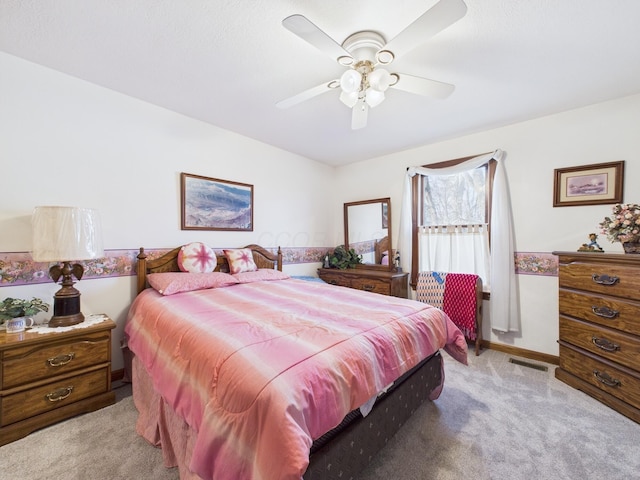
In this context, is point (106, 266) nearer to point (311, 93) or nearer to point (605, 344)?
point (311, 93)

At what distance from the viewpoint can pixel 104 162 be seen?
229 cm

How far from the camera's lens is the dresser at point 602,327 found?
185cm

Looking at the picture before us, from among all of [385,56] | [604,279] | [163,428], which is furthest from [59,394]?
[604,279]

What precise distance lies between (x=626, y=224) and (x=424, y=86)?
1.88 m

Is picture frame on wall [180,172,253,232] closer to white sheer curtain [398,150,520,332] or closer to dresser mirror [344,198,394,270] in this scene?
dresser mirror [344,198,394,270]

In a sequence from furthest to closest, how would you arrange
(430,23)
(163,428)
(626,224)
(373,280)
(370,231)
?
(370,231)
(373,280)
(626,224)
(163,428)
(430,23)

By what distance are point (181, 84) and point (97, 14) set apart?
0.69 meters

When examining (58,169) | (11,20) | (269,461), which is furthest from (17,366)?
(11,20)

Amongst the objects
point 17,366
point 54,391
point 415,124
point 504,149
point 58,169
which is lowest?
point 54,391

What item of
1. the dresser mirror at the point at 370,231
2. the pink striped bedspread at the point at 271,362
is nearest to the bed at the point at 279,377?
the pink striped bedspread at the point at 271,362

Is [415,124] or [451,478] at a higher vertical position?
[415,124]

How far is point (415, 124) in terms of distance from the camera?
290 cm

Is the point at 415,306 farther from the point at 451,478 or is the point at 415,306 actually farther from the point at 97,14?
the point at 97,14

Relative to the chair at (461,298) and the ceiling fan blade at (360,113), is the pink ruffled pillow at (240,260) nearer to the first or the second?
the ceiling fan blade at (360,113)
